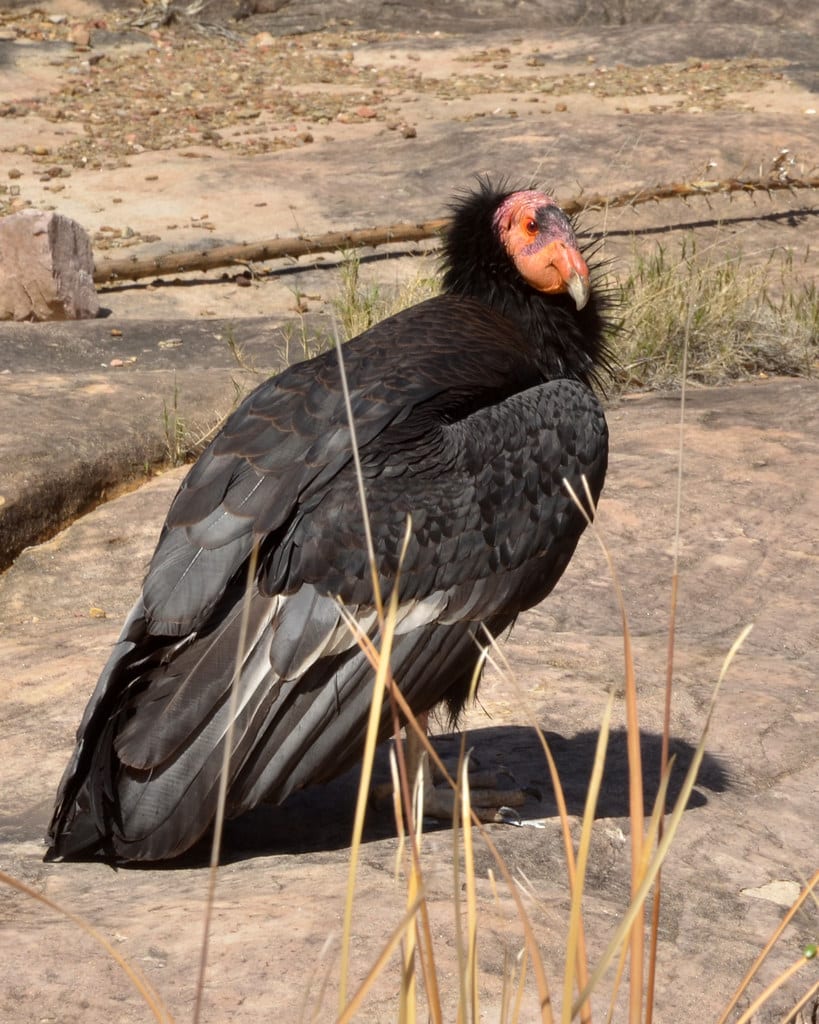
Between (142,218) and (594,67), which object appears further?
(594,67)

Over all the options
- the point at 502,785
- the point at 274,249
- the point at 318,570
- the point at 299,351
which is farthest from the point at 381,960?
the point at 274,249

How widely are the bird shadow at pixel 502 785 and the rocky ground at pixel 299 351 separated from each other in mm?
13

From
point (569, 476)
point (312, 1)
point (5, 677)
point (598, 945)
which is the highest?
point (312, 1)

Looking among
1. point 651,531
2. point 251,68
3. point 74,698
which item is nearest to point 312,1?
point 251,68

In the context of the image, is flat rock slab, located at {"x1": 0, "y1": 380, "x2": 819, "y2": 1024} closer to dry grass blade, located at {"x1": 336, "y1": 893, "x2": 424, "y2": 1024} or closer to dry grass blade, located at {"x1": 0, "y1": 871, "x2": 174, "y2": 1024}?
dry grass blade, located at {"x1": 336, "y1": 893, "x2": 424, "y2": 1024}

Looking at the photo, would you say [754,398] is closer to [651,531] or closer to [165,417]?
[651,531]

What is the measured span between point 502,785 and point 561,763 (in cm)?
18

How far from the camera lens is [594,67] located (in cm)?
1611

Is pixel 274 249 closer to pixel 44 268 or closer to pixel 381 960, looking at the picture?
pixel 44 268

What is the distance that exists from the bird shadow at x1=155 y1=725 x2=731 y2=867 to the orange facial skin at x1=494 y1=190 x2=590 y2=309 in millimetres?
1242

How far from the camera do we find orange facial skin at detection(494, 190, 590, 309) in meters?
4.16

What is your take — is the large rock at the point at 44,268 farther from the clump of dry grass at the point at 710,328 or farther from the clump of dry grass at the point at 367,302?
the clump of dry grass at the point at 710,328

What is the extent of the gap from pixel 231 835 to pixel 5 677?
1.23 meters

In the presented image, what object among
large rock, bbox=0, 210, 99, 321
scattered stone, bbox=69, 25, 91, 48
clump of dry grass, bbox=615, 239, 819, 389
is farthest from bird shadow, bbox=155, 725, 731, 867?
scattered stone, bbox=69, 25, 91, 48
